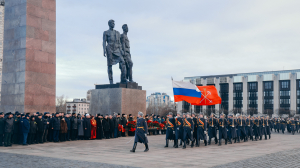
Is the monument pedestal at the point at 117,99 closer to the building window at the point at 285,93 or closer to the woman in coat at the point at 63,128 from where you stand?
the woman in coat at the point at 63,128

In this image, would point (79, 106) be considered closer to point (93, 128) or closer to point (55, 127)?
point (93, 128)

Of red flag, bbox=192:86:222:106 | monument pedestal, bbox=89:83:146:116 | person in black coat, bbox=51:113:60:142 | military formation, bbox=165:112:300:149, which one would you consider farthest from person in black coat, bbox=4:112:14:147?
red flag, bbox=192:86:222:106

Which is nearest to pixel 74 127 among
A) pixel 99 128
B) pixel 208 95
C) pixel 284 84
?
pixel 99 128

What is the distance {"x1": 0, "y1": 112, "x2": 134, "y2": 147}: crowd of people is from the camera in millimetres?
15924

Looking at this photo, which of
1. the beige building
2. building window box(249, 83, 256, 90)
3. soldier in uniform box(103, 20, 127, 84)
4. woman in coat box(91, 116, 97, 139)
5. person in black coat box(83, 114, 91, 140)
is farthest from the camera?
the beige building

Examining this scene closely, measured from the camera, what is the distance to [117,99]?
22.2 meters

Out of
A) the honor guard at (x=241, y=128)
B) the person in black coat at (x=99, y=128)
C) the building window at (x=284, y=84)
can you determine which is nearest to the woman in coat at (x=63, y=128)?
the person in black coat at (x=99, y=128)

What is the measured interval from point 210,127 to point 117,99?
689 cm

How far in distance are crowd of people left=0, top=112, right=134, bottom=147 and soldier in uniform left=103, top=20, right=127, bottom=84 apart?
3326 mm

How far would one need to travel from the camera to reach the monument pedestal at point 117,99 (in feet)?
72.7

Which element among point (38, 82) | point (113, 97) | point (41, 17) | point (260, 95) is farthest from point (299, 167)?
point (260, 95)

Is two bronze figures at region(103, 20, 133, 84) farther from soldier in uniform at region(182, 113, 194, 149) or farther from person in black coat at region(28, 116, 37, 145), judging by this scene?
soldier in uniform at region(182, 113, 194, 149)

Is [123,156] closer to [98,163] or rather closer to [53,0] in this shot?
[98,163]

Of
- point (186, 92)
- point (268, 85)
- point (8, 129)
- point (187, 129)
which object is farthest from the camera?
point (268, 85)
